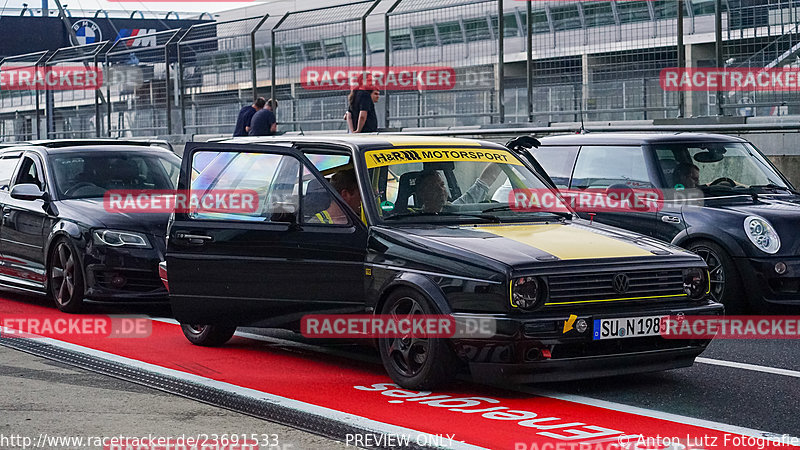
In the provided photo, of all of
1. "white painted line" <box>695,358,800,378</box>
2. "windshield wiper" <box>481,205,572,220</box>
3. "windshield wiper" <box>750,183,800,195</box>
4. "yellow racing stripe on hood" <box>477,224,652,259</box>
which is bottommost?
"white painted line" <box>695,358,800,378</box>

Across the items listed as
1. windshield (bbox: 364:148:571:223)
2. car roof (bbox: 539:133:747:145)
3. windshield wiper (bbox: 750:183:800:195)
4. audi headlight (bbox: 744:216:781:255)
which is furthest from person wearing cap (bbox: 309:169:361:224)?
windshield wiper (bbox: 750:183:800:195)

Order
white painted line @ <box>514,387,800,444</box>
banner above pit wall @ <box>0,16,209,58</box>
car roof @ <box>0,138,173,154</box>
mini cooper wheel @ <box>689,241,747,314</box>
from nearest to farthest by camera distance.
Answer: white painted line @ <box>514,387,800,444</box>, mini cooper wheel @ <box>689,241,747,314</box>, car roof @ <box>0,138,173,154</box>, banner above pit wall @ <box>0,16,209,58</box>

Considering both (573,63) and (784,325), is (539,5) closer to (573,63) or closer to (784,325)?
(573,63)

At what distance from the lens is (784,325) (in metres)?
Result: 10.3

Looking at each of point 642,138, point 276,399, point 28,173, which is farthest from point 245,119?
point 276,399

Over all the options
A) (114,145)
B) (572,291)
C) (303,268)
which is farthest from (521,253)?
(114,145)

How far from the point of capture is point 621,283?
283 inches

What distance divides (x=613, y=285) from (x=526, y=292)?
0.55 m

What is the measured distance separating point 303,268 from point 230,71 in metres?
15.7

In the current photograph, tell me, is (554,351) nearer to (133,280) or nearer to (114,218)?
(133,280)

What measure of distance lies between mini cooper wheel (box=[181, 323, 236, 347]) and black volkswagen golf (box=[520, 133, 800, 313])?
3.94 m

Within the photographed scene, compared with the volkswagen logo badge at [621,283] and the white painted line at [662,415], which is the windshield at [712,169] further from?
the white painted line at [662,415]

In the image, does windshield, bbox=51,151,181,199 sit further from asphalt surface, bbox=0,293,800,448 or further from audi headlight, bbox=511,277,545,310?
audi headlight, bbox=511,277,545,310

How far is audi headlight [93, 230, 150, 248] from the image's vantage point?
11273 millimetres
